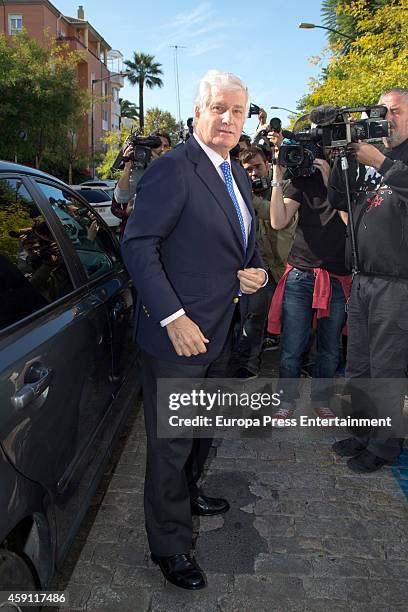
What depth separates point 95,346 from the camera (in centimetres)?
231

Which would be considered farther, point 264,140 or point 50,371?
point 264,140

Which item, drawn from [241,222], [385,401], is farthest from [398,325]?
[241,222]

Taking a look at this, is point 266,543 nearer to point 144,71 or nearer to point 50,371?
point 50,371

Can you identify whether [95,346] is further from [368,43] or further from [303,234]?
[368,43]

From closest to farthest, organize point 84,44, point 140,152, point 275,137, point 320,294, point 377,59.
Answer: point 320,294, point 275,137, point 140,152, point 377,59, point 84,44

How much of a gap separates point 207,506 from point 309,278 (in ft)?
5.36

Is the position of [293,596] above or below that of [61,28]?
below

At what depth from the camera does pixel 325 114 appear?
9.97ft

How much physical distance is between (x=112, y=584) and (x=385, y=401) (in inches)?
70.0

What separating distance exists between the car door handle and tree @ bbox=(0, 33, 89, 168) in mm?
23948

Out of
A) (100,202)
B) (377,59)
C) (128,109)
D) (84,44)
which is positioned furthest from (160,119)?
(377,59)

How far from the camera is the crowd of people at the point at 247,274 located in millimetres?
2014

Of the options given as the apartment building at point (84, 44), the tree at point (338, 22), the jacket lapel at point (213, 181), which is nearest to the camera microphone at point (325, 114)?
the jacket lapel at point (213, 181)

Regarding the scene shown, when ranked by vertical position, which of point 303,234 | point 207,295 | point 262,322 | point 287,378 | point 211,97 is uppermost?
point 211,97
